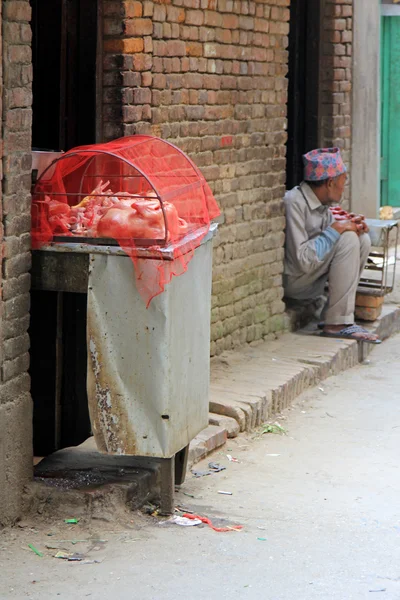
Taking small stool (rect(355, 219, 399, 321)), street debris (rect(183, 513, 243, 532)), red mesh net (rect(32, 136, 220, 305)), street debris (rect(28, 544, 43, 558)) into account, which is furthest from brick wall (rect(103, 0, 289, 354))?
street debris (rect(28, 544, 43, 558))

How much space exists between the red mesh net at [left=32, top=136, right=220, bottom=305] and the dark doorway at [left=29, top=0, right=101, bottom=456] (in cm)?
35

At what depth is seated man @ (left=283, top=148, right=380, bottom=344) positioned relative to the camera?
8.19 m

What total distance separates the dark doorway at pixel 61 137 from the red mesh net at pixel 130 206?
35 centimetres

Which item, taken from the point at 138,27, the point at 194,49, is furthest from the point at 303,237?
the point at 138,27

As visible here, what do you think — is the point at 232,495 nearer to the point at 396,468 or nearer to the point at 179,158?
the point at 396,468

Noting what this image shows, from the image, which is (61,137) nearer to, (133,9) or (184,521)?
(133,9)

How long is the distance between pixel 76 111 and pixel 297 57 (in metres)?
3.59

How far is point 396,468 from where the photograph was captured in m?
5.78

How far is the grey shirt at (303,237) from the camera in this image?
816 cm

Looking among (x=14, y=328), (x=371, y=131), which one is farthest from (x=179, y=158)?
(x=371, y=131)

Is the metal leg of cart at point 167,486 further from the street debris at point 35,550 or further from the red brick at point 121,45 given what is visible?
the red brick at point 121,45

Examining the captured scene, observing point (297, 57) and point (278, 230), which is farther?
point (297, 57)

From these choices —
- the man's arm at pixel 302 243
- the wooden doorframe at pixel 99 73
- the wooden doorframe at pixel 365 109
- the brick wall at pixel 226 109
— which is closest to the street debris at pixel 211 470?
the brick wall at pixel 226 109

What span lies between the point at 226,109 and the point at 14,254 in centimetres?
286
